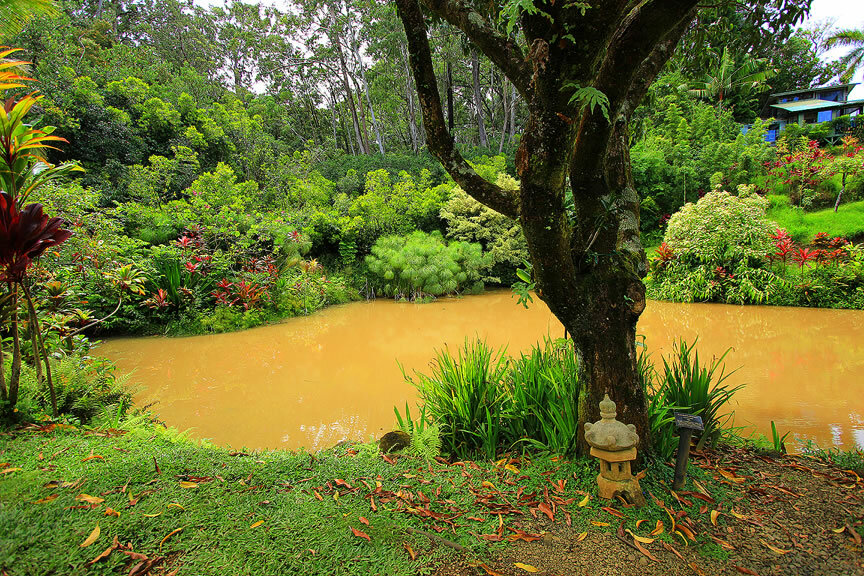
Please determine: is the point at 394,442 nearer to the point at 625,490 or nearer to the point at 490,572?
the point at 490,572

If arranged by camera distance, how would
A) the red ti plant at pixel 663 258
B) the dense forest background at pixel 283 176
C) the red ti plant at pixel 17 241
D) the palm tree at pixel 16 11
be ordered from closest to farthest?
the red ti plant at pixel 17 241
the palm tree at pixel 16 11
the dense forest background at pixel 283 176
the red ti plant at pixel 663 258

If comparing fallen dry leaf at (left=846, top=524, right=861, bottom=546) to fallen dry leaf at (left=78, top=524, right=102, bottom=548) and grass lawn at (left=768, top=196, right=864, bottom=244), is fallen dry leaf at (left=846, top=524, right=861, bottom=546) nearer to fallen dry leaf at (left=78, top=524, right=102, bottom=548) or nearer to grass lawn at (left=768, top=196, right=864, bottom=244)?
fallen dry leaf at (left=78, top=524, right=102, bottom=548)

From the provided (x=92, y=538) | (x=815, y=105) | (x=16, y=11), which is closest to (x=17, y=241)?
(x=16, y=11)

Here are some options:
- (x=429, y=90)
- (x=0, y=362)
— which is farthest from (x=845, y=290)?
(x=0, y=362)

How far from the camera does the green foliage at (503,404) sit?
7.25ft

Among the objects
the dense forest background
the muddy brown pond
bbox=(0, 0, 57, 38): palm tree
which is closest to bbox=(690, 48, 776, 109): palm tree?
the dense forest background

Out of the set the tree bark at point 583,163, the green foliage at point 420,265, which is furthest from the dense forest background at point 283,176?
the tree bark at point 583,163

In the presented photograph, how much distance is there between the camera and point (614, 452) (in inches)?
64.5

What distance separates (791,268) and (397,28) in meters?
11.9

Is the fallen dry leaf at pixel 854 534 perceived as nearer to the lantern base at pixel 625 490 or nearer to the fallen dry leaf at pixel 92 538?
the lantern base at pixel 625 490

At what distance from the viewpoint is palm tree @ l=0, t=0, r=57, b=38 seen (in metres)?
2.21

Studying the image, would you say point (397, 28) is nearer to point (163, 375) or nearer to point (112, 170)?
point (112, 170)

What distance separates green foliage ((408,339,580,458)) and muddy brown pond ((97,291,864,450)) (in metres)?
0.87

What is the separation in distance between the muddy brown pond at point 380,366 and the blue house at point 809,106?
15.7 m
